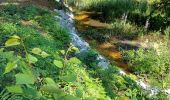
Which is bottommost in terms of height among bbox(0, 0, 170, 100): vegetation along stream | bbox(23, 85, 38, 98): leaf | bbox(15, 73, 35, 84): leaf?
bbox(0, 0, 170, 100): vegetation along stream

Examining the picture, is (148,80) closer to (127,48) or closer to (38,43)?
(127,48)

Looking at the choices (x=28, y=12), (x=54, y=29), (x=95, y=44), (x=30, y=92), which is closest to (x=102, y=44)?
(x=95, y=44)

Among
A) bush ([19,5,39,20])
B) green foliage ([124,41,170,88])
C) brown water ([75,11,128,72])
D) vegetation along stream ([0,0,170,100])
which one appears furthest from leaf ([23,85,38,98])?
bush ([19,5,39,20])

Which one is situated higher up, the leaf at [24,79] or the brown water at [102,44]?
the leaf at [24,79]

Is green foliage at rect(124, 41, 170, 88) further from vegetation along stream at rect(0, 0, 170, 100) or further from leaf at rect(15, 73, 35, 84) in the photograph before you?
leaf at rect(15, 73, 35, 84)

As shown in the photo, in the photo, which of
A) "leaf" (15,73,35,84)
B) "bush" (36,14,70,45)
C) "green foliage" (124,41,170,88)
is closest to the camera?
"leaf" (15,73,35,84)

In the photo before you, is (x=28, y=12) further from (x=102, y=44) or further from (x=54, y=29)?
(x=102, y=44)

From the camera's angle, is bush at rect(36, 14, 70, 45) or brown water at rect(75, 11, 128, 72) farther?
brown water at rect(75, 11, 128, 72)

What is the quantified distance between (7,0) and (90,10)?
601cm

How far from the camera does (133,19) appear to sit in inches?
742

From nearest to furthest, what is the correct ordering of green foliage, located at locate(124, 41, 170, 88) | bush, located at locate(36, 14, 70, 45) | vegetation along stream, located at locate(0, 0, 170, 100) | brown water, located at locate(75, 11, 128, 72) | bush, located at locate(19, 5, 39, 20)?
vegetation along stream, located at locate(0, 0, 170, 100) < green foliage, located at locate(124, 41, 170, 88) < bush, located at locate(36, 14, 70, 45) < bush, located at locate(19, 5, 39, 20) < brown water, located at locate(75, 11, 128, 72)

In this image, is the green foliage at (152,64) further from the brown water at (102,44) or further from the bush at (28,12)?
the bush at (28,12)

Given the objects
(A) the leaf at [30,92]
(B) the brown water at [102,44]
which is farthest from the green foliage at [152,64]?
(A) the leaf at [30,92]

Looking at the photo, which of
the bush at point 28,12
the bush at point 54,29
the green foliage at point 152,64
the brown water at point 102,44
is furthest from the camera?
the brown water at point 102,44
